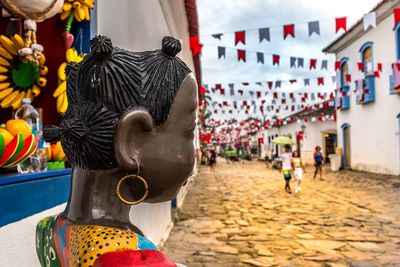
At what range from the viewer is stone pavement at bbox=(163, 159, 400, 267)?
16.5ft

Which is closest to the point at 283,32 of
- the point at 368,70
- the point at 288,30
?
the point at 288,30

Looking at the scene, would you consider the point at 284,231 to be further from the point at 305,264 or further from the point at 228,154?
the point at 228,154

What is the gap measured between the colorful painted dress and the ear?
0.60ft

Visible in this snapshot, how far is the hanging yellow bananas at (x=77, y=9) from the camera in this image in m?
2.21

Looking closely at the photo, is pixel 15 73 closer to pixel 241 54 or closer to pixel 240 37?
pixel 240 37

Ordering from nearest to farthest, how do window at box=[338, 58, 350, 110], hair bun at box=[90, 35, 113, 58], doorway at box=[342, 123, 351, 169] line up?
hair bun at box=[90, 35, 113, 58] → window at box=[338, 58, 350, 110] → doorway at box=[342, 123, 351, 169]

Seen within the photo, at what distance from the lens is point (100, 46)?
0.96 metres

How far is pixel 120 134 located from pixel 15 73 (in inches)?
55.1

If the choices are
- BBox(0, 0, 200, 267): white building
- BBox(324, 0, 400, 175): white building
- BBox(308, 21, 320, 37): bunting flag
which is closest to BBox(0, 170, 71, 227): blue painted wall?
BBox(0, 0, 200, 267): white building

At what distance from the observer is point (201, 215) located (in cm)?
812

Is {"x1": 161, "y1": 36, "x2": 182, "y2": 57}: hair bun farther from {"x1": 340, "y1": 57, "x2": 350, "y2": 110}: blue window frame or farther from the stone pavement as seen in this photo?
{"x1": 340, "y1": 57, "x2": 350, "y2": 110}: blue window frame

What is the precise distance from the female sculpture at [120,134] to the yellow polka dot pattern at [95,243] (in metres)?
0.01

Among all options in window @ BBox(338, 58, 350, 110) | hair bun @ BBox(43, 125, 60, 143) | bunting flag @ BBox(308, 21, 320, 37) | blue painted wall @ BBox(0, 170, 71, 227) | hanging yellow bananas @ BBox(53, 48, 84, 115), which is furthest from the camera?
window @ BBox(338, 58, 350, 110)

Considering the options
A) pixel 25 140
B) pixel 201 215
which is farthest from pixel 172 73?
pixel 201 215
